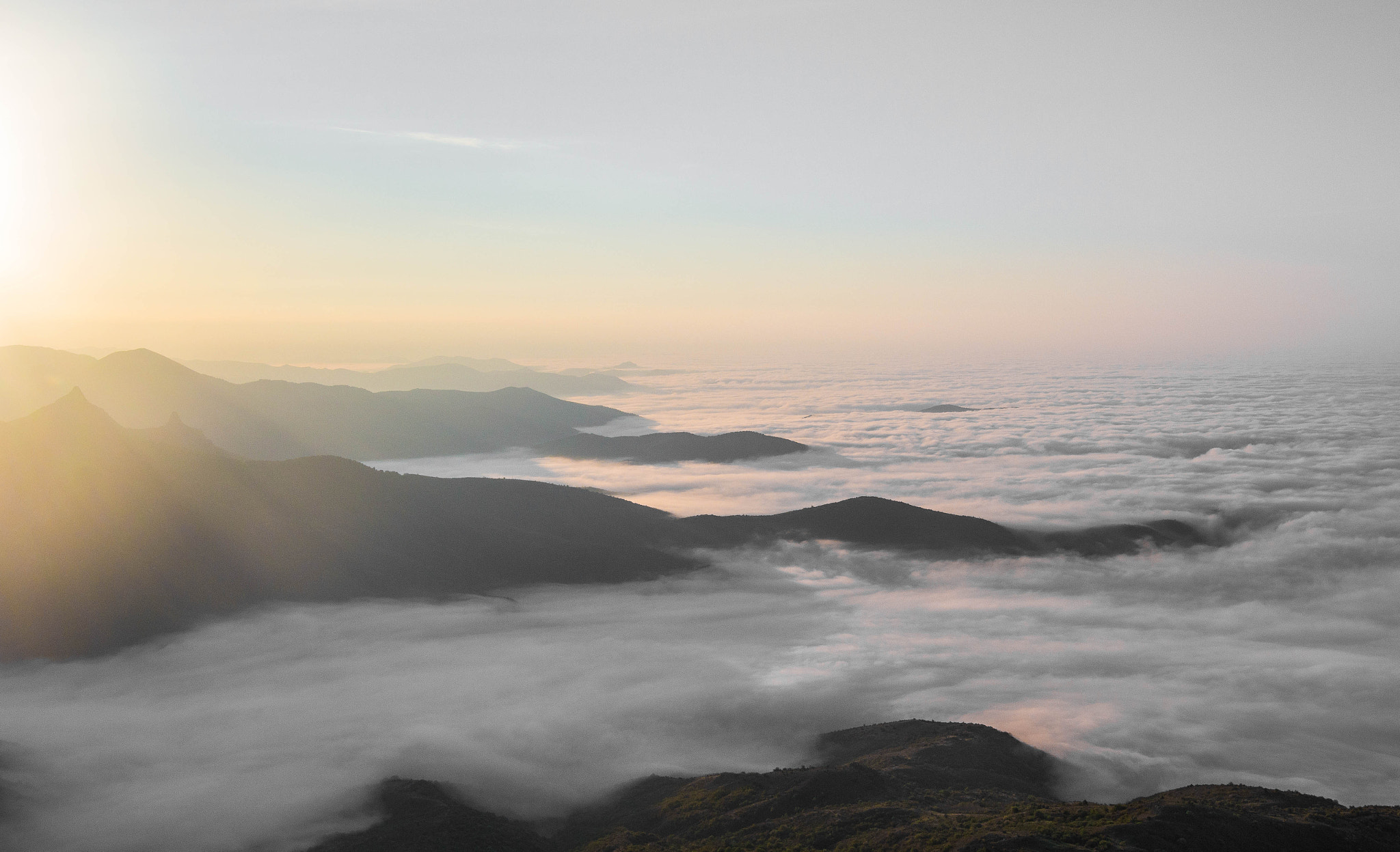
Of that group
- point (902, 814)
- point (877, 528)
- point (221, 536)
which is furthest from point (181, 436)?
point (902, 814)

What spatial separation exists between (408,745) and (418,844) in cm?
1391

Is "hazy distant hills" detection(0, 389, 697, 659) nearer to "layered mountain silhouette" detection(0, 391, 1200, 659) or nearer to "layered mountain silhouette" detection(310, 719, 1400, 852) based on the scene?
"layered mountain silhouette" detection(0, 391, 1200, 659)

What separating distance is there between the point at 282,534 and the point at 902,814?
91.8 metres

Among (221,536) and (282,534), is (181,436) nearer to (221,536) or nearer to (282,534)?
(221,536)

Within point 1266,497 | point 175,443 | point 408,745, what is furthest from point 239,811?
point 1266,497

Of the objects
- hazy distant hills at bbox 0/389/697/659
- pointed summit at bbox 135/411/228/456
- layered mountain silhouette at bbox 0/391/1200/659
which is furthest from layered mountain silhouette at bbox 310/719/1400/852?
pointed summit at bbox 135/411/228/456

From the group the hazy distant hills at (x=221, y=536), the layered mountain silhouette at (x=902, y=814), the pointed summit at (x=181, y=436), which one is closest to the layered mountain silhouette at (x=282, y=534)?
the hazy distant hills at (x=221, y=536)

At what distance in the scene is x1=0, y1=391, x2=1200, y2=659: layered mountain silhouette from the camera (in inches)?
3445

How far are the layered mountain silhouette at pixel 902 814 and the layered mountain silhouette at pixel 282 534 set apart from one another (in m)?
55.1

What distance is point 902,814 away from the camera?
4259 cm

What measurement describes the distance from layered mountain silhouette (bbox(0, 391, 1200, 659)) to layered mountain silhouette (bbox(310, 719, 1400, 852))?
55.1 m

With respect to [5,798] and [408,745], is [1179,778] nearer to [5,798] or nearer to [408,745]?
[408,745]

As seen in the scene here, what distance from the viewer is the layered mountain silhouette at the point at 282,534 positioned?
87.5 m

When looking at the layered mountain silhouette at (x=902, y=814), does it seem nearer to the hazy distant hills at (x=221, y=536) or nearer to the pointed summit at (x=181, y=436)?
the hazy distant hills at (x=221, y=536)
